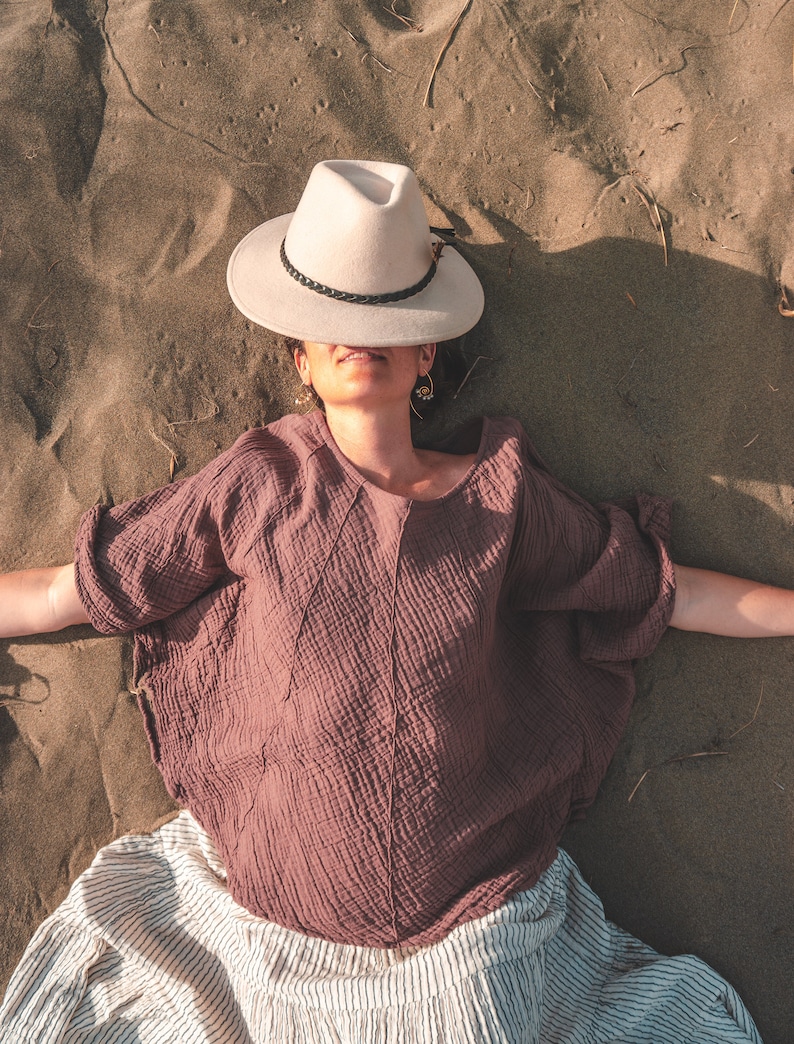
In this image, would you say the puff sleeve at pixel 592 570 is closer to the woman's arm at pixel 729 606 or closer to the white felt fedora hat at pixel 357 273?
the woman's arm at pixel 729 606

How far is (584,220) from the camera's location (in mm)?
2973

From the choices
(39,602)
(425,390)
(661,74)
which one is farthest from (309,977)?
(661,74)

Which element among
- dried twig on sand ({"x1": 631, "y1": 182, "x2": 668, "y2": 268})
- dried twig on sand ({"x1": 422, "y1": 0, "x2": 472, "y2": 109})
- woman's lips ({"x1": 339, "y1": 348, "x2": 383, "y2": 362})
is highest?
dried twig on sand ({"x1": 422, "y1": 0, "x2": 472, "y2": 109})

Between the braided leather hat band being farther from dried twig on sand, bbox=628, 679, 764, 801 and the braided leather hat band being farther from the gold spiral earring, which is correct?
dried twig on sand, bbox=628, 679, 764, 801

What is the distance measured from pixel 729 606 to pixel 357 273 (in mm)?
1650

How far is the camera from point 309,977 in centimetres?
242

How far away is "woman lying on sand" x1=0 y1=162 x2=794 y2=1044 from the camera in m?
2.39

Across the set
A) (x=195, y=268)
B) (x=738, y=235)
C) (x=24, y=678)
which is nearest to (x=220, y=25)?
(x=195, y=268)

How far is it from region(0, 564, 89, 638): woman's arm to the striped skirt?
0.81 metres

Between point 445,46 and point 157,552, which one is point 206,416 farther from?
point 445,46

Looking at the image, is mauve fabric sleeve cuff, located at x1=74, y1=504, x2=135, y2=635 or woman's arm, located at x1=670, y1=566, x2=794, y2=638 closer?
mauve fabric sleeve cuff, located at x1=74, y1=504, x2=135, y2=635

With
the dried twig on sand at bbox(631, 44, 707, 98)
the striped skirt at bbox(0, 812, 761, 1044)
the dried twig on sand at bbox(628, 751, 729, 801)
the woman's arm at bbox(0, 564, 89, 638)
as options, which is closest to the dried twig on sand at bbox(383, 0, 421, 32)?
the dried twig on sand at bbox(631, 44, 707, 98)

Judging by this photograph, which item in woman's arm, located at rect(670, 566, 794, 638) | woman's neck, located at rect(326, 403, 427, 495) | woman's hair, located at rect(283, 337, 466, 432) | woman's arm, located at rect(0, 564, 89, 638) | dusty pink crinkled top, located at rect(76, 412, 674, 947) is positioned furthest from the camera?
woman's hair, located at rect(283, 337, 466, 432)

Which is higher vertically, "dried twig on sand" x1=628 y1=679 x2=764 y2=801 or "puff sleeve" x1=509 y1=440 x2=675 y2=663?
"puff sleeve" x1=509 y1=440 x2=675 y2=663
